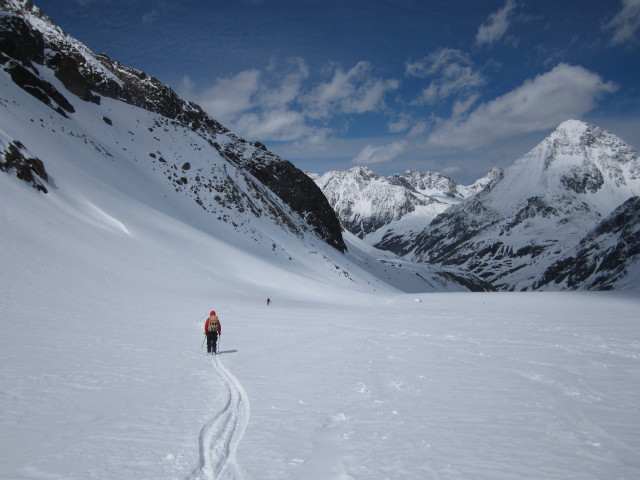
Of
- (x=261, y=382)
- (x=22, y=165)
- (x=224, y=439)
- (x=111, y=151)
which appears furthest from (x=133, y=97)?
(x=224, y=439)

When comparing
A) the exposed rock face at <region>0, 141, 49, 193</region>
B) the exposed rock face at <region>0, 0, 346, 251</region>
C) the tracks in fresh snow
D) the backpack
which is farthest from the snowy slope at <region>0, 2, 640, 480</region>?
the exposed rock face at <region>0, 0, 346, 251</region>

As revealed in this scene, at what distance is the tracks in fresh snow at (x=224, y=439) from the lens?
562 centimetres

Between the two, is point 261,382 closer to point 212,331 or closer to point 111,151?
point 212,331

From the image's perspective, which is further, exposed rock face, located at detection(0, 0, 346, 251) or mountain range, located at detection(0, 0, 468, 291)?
exposed rock face, located at detection(0, 0, 346, 251)

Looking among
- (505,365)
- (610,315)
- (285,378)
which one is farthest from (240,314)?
(610,315)

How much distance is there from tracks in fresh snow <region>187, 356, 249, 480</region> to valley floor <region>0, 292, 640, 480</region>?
0.03 m

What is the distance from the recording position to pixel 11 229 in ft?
80.0

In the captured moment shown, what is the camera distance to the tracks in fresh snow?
5.62 m

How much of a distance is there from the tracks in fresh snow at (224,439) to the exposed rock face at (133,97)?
5603cm

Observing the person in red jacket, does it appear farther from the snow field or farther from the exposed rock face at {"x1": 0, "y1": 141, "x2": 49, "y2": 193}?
the exposed rock face at {"x1": 0, "y1": 141, "x2": 49, "y2": 193}

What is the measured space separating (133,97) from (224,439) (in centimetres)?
8877

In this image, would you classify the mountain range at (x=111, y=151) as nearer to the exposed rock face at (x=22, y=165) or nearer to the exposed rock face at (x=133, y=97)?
the exposed rock face at (x=22, y=165)

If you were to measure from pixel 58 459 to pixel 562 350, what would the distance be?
16.2m

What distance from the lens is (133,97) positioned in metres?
79.9
